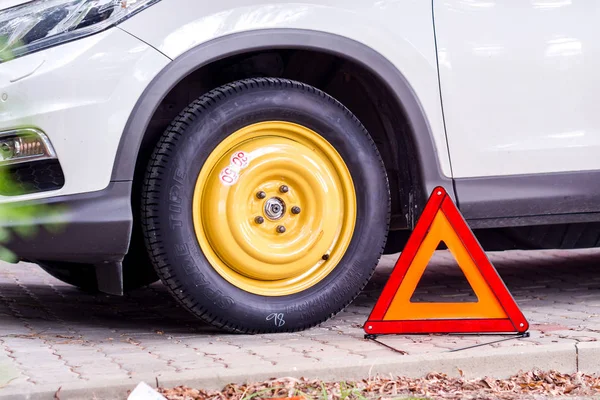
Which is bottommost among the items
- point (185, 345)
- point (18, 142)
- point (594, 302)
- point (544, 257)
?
point (185, 345)

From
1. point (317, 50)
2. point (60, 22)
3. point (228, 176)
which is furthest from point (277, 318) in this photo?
point (60, 22)

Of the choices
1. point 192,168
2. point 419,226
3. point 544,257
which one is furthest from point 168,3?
point 544,257

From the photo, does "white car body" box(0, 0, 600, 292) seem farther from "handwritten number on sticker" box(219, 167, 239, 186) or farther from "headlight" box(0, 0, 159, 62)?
"handwritten number on sticker" box(219, 167, 239, 186)

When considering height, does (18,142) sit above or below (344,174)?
below

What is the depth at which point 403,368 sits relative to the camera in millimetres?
3041

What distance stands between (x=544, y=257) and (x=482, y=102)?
2.95 metres

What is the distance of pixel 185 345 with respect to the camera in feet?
11.5

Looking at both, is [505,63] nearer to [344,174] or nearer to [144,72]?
[344,174]

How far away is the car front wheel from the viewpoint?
3500 millimetres

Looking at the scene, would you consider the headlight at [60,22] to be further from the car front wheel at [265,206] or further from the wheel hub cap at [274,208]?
the wheel hub cap at [274,208]

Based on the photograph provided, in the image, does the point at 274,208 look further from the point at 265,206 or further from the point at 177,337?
the point at 177,337

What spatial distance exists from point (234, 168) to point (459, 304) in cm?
99

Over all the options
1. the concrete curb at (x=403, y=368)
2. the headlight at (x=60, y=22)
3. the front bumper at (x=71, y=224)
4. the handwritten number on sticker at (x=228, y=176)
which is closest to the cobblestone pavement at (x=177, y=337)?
the concrete curb at (x=403, y=368)

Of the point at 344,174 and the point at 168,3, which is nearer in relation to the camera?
the point at 168,3
